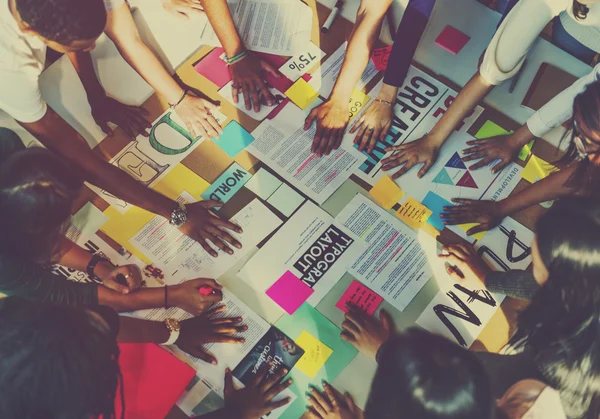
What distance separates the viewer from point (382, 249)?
1.17 metres

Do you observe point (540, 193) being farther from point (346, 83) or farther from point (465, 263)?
point (346, 83)

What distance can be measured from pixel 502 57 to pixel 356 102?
37 centimetres

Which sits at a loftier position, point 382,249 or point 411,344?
point 382,249

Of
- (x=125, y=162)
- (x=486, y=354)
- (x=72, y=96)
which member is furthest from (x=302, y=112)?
(x=486, y=354)

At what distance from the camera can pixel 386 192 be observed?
1223 millimetres

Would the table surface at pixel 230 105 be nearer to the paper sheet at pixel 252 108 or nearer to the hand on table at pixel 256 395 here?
the paper sheet at pixel 252 108

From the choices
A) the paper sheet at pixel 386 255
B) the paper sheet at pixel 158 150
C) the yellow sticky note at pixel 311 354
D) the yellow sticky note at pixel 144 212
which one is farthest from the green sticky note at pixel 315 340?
the paper sheet at pixel 158 150

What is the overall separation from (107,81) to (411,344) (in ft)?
3.26

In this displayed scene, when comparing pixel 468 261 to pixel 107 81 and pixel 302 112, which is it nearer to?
pixel 302 112

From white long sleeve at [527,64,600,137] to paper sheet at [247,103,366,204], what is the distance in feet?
1.32

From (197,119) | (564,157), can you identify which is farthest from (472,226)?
(197,119)

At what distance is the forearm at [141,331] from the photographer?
41.1 inches

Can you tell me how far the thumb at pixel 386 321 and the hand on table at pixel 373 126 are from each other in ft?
1.30

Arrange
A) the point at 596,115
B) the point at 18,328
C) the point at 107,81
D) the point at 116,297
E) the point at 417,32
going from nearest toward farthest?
1. the point at 18,328
2. the point at 596,115
3. the point at 116,297
4. the point at 417,32
5. the point at 107,81
